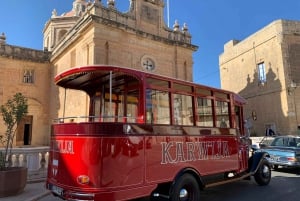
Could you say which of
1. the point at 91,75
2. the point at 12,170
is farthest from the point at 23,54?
the point at 91,75

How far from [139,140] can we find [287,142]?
9.97 meters

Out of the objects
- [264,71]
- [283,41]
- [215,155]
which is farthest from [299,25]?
[215,155]

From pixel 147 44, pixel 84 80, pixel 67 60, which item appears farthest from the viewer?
pixel 67 60

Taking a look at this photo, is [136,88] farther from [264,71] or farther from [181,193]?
[264,71]

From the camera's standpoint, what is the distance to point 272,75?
24516mm

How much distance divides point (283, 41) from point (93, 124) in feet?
76.1

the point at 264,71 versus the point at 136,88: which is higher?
the point at 264,71

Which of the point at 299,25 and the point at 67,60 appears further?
the point at 299,25

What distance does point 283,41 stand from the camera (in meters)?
23.5

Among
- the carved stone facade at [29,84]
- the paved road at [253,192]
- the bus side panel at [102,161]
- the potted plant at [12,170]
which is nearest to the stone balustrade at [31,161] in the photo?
the potted plant at [12,170]

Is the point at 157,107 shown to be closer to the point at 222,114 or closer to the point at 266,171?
the point at 222,114

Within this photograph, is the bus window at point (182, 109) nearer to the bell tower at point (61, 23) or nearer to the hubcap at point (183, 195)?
the hubcap at point (183, 195)

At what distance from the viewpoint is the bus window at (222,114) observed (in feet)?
22.8

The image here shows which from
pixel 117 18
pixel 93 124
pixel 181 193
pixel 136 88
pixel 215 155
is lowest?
pixel 181 193
